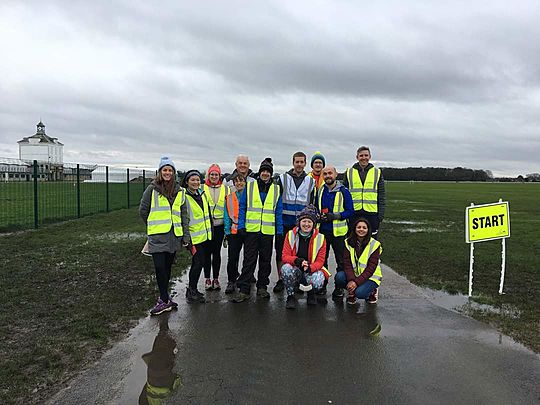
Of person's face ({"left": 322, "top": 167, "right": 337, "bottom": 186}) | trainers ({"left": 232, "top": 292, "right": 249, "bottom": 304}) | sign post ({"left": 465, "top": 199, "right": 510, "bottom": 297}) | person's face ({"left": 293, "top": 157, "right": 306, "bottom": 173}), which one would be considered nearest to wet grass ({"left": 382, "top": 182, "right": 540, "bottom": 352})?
sign post ({"left": 465, "top": 199, "right": 510, "bottom": 297})

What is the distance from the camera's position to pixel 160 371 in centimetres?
409

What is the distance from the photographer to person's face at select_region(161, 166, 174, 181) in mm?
5867

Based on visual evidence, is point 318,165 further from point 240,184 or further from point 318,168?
point 240,184

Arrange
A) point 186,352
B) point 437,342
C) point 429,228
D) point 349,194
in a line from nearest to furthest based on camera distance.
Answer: point 186,352 → point 437,342 → point 349,194 → point 429,228

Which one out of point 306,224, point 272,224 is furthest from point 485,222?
point 272,224

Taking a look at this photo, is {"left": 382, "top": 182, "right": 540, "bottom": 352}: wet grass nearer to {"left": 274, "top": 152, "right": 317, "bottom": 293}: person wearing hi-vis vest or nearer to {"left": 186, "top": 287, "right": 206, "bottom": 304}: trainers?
{"left": 274, "top": 152, "right": 317, "bottom": 293}: person wearing hi-vis vest

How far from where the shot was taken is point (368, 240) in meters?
6.41

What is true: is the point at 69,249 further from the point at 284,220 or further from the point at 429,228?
the point at 429,228

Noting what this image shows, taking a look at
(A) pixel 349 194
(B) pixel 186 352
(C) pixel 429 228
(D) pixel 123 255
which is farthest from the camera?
(C) pixel 429 228

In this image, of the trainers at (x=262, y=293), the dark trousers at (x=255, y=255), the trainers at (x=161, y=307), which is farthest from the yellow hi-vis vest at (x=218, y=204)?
the trainers at (x=161, y=307)

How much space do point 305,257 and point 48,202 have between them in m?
17.4

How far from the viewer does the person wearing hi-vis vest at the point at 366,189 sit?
6.99 m

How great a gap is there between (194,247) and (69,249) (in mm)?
5342

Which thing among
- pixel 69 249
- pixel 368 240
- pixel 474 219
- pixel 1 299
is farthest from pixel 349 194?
pixel 69 249
